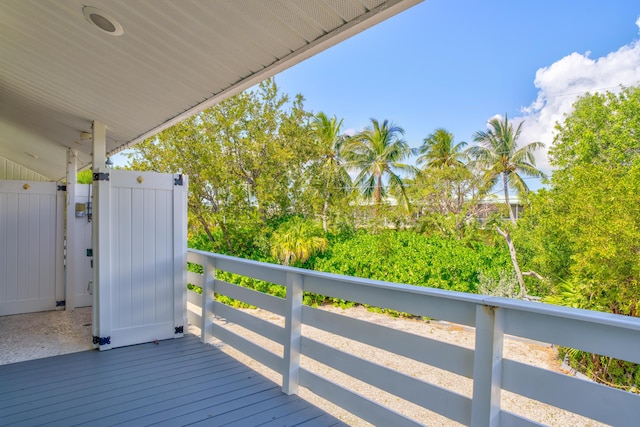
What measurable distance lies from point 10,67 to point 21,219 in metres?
2.30

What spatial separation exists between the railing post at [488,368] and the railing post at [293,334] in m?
1.25

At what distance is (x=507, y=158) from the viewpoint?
1698 cm

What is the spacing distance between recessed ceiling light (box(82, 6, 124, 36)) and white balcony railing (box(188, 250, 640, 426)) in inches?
70.0

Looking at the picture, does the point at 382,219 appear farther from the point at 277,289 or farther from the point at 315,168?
the point at 277,289

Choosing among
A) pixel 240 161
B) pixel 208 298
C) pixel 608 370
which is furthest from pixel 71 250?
pixel 608 370

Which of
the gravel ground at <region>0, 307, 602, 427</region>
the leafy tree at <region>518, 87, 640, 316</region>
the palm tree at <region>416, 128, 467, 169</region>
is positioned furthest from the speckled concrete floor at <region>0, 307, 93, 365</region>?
the palm tree at <region>416, 128, 467, 169</region>

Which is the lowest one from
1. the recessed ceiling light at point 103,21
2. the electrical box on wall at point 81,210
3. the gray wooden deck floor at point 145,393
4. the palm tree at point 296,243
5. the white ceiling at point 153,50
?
the gray wooden deck floor at point 145,393

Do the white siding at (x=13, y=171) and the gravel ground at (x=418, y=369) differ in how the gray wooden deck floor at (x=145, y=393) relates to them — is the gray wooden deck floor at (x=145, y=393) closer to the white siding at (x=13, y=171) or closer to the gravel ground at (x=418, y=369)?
the gravel ground at (x=418, y=369)

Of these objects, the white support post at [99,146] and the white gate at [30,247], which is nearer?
the white support post at [99,146]

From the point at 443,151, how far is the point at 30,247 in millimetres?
16826

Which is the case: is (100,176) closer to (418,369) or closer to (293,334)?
(293,334)

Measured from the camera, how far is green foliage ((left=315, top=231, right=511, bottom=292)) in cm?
758

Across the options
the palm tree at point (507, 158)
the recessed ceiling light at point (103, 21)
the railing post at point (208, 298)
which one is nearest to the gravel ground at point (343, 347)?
the railing post at point (208, 298)

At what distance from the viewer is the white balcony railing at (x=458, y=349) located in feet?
4.11
